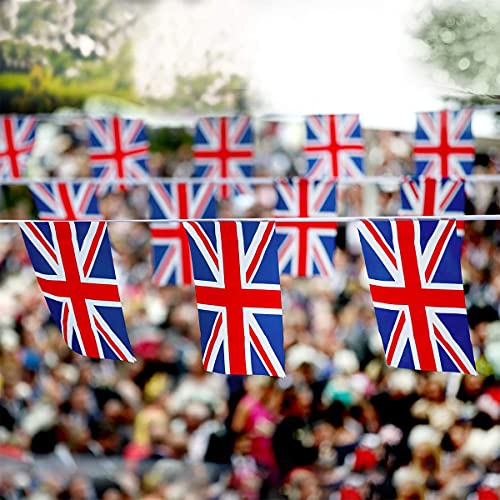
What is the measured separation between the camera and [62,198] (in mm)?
8258

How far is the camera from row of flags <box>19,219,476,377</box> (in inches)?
206

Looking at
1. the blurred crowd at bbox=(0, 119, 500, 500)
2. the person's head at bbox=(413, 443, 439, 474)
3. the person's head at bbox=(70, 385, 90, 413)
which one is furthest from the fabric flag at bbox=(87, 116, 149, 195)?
the person's head at bbox=(413, 443, 439, 474)

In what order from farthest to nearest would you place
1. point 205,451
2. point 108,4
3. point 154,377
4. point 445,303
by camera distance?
point 108,4 < point 154,377 < point 205,451 < point 445,303

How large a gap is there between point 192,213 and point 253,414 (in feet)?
6.40

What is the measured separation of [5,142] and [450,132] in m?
4.22

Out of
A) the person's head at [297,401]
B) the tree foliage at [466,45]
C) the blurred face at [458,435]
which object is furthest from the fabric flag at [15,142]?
the tree foliage at [466,45]

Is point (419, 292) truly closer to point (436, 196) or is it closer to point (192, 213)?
point (436, 196)

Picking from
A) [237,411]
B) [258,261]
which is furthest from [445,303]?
[237,411]

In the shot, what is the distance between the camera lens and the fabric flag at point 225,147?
10.0 m

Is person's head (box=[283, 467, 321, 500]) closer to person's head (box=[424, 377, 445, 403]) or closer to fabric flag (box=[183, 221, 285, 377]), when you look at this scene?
person's head (box=[424, 377, 445, 403])

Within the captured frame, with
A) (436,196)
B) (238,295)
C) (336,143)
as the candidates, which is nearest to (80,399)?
(336,143)

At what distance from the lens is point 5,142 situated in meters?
9.98

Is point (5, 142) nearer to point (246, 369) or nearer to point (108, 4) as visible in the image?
point (246, 369)

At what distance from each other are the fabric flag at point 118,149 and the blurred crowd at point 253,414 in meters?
1.50
